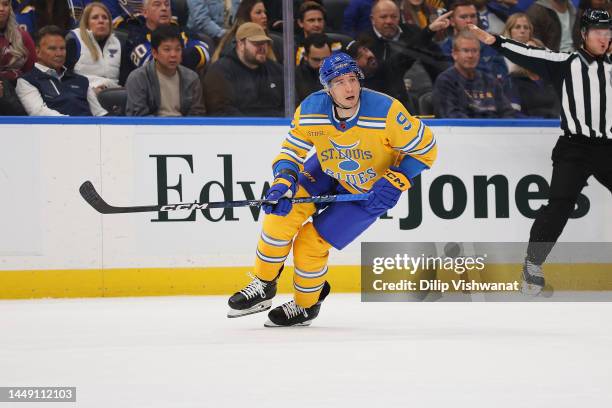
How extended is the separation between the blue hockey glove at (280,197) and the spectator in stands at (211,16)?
2.06m

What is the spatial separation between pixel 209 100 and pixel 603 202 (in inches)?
94.4

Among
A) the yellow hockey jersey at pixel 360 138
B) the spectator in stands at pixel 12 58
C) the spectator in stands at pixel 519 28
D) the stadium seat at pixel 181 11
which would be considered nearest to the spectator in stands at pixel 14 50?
the spectator in stands at pixel 12 58

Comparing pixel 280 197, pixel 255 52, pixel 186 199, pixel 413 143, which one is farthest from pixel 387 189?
pixel 255 52

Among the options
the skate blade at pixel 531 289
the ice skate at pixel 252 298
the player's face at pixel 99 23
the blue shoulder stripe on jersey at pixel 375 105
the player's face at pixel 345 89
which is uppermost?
the player's face at pixel 99 23

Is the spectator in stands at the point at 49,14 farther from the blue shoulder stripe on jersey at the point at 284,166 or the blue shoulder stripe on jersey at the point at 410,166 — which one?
the blue shoulder stripe on jersey at the point at 410,166

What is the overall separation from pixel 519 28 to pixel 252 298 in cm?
290

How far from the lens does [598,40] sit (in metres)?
6.50

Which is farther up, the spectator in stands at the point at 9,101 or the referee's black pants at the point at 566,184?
the spectator in stands at the point at 9,101

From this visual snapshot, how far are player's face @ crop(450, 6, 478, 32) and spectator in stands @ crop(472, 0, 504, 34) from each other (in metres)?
0.08

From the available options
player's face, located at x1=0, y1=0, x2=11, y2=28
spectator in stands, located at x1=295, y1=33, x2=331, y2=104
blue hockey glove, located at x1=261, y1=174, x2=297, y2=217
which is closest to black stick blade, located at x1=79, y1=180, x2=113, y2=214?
blue hockey glove, located at x1=261, y1=174, x2=297, y2=217

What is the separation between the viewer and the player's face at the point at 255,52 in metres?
6.66

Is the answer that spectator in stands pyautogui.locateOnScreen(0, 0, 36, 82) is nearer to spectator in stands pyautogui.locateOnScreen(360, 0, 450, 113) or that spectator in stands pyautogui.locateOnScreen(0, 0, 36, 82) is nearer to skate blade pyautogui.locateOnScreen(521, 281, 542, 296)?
spectator in stands pyautogui.locateOnScreen(360, 0, 450, 113)

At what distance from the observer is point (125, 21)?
649cm

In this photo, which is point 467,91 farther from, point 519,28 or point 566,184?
point 566,184
